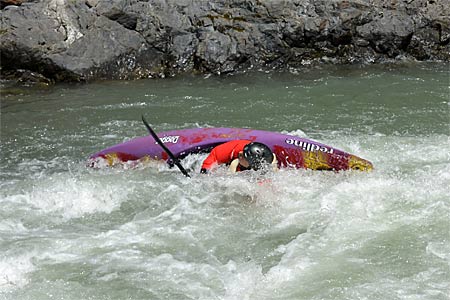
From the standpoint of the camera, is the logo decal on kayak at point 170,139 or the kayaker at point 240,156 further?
the logo decal on kayak at point 170,139

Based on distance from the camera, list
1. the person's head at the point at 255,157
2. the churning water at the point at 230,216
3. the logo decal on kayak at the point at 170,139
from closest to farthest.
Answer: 1. the churning water at the point at 230,216
2. the person's head at the point at 255,157
3. the logo decal on kayak at the point at 170,139

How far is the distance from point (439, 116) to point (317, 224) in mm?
4452

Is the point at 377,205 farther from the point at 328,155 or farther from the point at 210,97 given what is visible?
the point at 210,97

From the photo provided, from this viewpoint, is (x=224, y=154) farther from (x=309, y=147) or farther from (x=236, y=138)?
(x=309, y=147)

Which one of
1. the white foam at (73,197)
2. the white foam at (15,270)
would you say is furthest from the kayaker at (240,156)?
the white foam at (15,270)

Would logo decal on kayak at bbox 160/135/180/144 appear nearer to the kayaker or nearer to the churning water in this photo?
the churning water

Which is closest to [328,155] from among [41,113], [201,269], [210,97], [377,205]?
→ [377,205]

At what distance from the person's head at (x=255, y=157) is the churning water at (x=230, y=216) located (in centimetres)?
17

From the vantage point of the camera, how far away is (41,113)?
33.3ft

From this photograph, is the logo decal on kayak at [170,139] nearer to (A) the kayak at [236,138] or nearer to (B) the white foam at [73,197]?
(A) the kayak at [236,138]

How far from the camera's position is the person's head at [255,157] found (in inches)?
241

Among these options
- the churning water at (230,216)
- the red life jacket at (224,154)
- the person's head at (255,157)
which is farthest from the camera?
the red life jacket at (224,154)

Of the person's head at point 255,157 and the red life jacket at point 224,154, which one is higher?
the person's head at point 255,157

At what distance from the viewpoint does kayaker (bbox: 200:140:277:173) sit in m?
6.13
